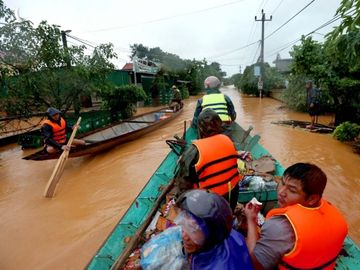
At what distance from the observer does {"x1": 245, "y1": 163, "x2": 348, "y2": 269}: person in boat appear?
54.9 inches

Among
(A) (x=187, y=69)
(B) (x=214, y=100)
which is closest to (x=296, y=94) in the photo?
(B) (x=214, y=100)

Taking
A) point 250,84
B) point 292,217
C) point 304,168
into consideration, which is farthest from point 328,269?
point 250,84

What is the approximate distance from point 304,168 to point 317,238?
399 mm

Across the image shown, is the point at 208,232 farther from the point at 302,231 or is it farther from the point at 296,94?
the point at 296,94

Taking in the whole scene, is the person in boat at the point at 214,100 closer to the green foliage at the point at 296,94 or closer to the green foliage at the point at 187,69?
the green foliage at the point at 296,94

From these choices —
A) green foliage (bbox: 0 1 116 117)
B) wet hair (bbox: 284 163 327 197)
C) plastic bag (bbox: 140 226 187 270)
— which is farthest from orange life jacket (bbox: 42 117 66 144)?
wet hair (bbox: 284 163 327 197)

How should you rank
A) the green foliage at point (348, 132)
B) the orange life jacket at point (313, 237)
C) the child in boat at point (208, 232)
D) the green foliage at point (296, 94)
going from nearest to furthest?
the child in boat at point (208, 232)
the orange life jacket at point (313, 237)
the green foliage at point (348, 132)
the green foliage at point (296, 94)

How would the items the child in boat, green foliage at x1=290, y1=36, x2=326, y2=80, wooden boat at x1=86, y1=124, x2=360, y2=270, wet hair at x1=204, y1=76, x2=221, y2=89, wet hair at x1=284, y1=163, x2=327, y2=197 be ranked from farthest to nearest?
green foliage at x1=290, y1=36, x2=326, y2=80
wet hair at x1=204, y1=76, x2=221, y2=89
wooden boat at x1=86, y1=124, x2=360, y2=270
wet hair at x1=284, y1=163, x2=327, y2=197
the child in boat

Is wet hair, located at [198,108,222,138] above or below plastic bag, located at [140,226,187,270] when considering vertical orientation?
above

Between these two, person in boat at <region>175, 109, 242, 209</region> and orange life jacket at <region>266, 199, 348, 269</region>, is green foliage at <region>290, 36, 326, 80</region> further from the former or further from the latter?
orange life jacket at <region>266, 199, 348, 269</region>

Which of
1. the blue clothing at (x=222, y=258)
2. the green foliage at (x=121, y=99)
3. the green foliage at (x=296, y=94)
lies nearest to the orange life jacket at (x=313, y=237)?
the blue clothing at (x=222, y=258)

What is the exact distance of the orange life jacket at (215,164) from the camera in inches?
92.1

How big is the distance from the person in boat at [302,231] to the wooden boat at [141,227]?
108 centimetres

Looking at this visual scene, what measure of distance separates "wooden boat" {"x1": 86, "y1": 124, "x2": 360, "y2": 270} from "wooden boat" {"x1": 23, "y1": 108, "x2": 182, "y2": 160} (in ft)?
10.6
